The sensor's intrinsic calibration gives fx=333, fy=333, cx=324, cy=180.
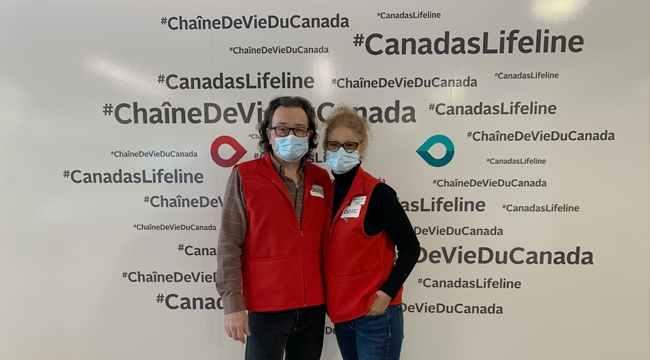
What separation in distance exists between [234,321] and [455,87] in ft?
5.15

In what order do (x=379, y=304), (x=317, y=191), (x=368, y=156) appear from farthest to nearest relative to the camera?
(x=368, y=156) < (x=317, y=191) < (x=379, y=304)

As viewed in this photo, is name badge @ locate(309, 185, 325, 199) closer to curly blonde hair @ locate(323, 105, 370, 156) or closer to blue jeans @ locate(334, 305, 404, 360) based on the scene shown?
curly blonde hair @ locate(323, 105, 370, 156)

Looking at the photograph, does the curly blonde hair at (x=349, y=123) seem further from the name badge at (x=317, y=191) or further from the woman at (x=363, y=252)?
the name badge at (x=317, y=191)

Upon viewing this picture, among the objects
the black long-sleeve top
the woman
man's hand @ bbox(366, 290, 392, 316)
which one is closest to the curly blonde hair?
the woman

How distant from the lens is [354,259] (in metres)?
1.31

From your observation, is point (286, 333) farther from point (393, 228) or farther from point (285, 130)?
point (285, 130)

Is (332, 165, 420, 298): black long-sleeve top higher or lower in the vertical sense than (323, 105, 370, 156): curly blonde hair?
lower

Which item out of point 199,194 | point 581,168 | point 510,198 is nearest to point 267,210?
point 199,194

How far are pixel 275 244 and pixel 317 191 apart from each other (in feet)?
0.92

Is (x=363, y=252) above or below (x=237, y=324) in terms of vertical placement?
above

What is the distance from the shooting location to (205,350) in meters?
1.99

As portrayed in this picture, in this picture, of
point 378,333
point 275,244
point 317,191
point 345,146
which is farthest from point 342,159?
point 378,333

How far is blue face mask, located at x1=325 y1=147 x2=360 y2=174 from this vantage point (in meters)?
1.32

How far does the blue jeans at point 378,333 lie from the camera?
1.34 metres
